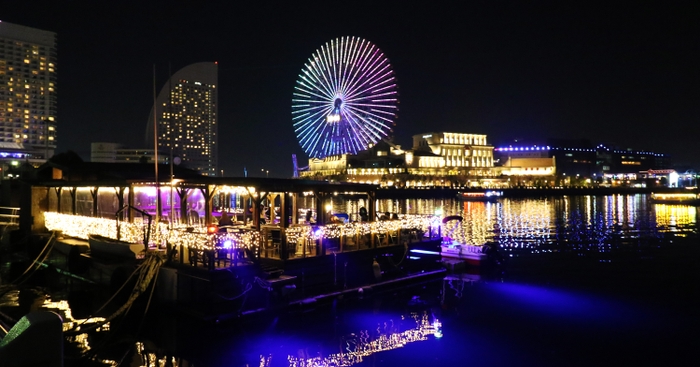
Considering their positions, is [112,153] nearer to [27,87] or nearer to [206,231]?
[27,87]

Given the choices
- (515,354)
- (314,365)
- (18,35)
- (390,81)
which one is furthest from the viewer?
(18,35)

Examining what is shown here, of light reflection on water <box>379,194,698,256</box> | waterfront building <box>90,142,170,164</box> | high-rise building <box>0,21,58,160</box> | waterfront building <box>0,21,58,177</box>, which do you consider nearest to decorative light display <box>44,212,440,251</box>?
light reflection on water <box>379,194,698,256</box>

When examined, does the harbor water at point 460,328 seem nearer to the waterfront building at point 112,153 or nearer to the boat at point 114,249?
the boat at point 114,249

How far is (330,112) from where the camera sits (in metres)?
86.3

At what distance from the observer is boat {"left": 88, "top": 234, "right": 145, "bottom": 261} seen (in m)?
22.9

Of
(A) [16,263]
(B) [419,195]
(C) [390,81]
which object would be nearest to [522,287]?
(A) [16,263]

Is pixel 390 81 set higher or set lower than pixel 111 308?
higher

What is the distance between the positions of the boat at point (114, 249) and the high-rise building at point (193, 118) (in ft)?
238

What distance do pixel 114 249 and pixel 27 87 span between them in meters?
177

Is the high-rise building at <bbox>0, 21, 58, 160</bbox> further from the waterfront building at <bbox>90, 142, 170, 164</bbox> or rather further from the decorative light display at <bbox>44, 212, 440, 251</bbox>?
the decorative light display at <bbox>44, 212, 440, 251</bbox>

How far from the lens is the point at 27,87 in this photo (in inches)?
6604

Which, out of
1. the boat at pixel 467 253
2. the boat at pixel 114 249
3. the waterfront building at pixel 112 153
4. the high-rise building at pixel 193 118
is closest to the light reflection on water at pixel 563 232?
the boat at pixel 467 253

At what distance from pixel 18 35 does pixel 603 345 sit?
199m

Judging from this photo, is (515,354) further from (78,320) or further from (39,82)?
(39,82)
